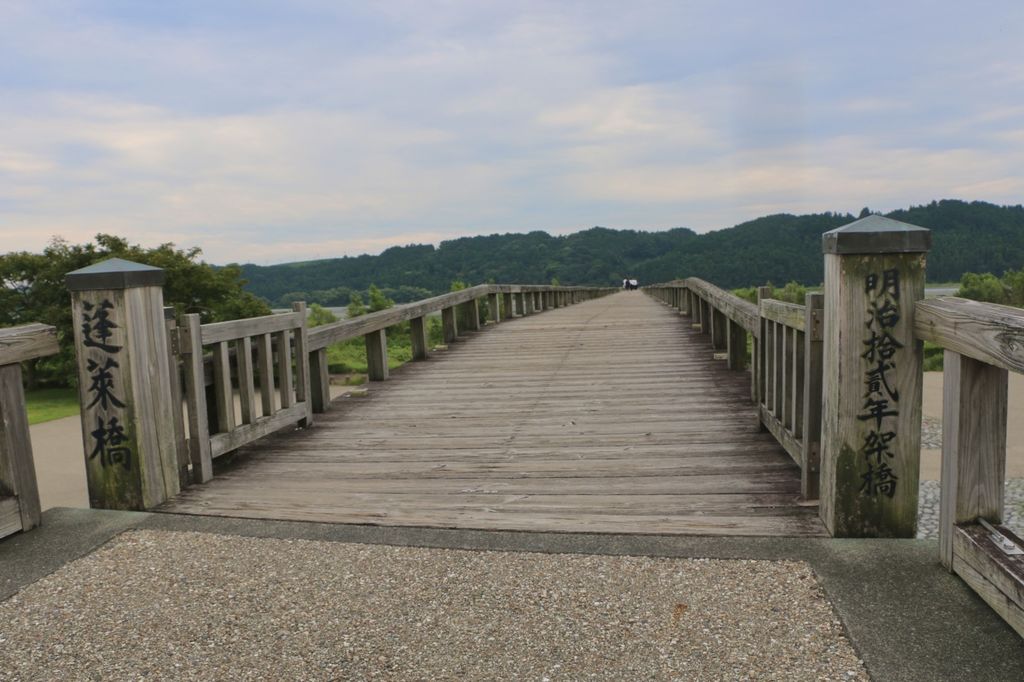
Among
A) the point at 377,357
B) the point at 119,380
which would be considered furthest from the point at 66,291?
the point at 119,380

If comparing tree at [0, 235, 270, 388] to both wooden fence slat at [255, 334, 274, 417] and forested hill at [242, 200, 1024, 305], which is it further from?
forested hill at [242, 200, 1024, 305]

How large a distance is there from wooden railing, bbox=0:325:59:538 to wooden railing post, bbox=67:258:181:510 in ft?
0.81

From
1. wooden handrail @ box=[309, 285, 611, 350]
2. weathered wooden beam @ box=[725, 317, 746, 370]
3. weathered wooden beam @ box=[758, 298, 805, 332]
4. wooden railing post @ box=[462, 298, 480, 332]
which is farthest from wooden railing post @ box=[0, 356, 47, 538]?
wooden railing post @ box=[462, 298, 480, 332]

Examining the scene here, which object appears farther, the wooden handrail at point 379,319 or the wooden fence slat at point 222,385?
the wooden handrail at point 379,319

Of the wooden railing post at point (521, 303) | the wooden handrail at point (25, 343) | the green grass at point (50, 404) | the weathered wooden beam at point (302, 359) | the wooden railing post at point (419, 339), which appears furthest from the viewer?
the green grass at point (50, 404)

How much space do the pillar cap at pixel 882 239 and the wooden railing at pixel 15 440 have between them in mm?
3317

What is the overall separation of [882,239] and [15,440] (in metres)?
3.59

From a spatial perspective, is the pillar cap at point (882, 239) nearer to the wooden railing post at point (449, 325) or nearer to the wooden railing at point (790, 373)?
the wooden railing at point (790, 373)

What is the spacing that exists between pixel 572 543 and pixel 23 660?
185 centimetres

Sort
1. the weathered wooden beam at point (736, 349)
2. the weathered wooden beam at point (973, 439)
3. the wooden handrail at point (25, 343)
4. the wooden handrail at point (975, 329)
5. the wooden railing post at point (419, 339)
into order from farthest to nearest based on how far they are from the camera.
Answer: the wooden railing post at point (419, 339) < the weathered wooden beam at point (736, 349) < the wooden handrail at point (25, 343) < the weathered wooden beam at point (973, 439) < the wooden handrail at point (975, 329)

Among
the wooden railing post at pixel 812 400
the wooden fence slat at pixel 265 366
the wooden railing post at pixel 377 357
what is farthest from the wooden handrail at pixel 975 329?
the wooden railing post at pixel 377 357

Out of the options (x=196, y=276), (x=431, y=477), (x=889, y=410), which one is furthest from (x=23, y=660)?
(x=196, y=276)

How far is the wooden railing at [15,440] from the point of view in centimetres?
310

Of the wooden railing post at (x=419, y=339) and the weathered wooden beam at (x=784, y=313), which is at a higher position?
the weathered wooden beam at (x=784, y=313)
